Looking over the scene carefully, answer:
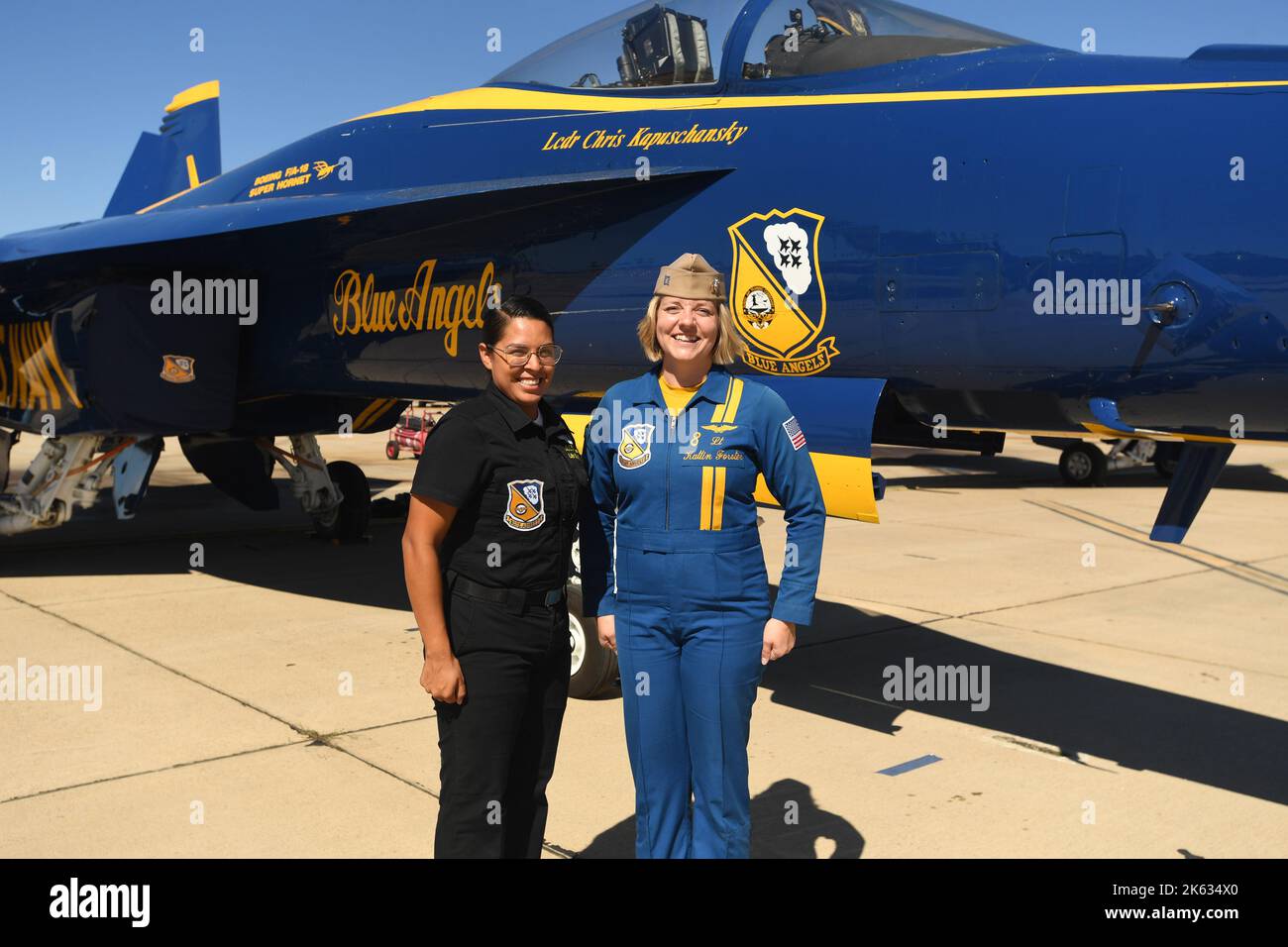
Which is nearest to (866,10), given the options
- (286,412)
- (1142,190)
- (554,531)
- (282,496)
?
(1142,190)

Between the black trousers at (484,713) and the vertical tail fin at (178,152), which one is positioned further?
the vertical tail fin at (178,152)

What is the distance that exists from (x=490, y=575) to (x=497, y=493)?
217 millimetres

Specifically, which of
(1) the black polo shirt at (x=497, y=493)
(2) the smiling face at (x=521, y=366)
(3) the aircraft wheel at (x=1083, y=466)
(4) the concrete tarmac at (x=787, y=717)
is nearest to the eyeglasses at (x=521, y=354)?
(2) the smiling face at (x=521, y=366)

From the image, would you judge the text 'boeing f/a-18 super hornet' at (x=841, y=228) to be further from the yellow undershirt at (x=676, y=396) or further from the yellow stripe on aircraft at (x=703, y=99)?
the yellow undershirt at (x=676, y=396)

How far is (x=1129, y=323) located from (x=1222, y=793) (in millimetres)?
2113

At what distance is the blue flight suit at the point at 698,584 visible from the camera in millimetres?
3041

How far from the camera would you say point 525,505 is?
10.0 feet

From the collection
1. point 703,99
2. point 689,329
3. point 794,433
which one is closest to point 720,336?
point 689,329

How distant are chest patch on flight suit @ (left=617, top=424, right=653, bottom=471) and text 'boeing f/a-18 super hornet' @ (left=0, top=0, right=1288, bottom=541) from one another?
65.5 inches

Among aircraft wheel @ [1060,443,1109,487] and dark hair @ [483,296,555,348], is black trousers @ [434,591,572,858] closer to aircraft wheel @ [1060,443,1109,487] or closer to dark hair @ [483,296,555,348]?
dark hair @ [483,296,555,348]

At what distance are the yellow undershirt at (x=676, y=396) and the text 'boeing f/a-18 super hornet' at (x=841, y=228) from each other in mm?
1574

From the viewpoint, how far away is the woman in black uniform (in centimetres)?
297
